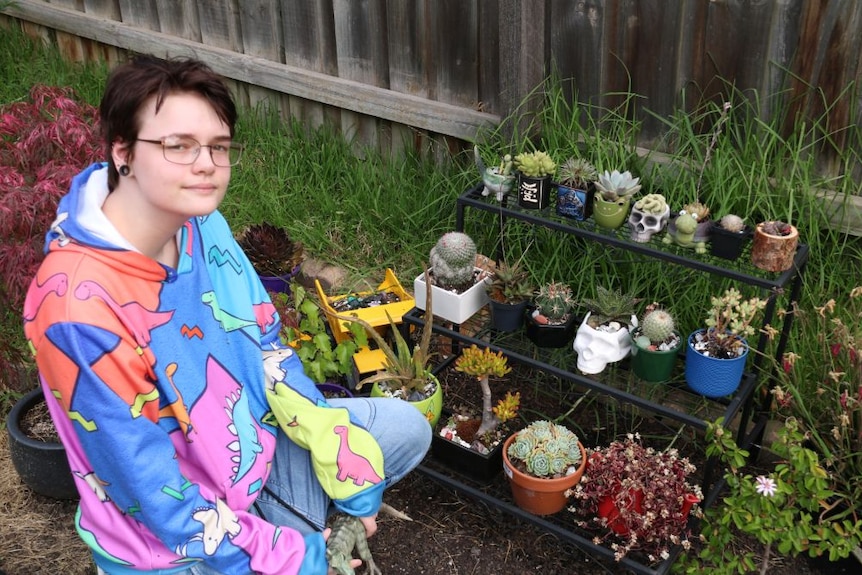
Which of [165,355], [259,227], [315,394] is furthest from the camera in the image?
[259,227]

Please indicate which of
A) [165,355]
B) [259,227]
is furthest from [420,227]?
[165,355]

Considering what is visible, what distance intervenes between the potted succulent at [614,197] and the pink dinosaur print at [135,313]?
1323 mm

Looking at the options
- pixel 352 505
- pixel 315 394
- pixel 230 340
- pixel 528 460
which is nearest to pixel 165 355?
pixel 230 340

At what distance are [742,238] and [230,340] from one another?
1.42 metres

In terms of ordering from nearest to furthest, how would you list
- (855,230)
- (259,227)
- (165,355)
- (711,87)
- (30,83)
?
(165,355)
(855,230)
(711,87)
(259,227)
(30,83)

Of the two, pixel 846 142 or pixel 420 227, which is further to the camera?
pixel 420 227

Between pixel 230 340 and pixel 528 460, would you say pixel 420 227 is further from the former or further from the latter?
pixel 230 340

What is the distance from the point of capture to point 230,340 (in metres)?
2.02

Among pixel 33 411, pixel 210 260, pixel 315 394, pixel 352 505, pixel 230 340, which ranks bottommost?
pixel 33 411

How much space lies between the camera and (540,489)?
2453mm

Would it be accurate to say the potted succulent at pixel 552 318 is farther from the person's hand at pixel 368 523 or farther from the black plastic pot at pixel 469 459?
the person's hand at pixel 368 523

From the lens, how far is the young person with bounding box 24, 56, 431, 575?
169 cm

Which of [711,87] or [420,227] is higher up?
[711,87]

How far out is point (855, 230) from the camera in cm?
272
